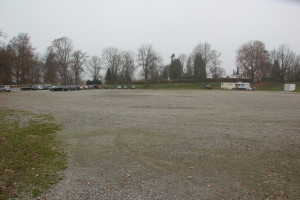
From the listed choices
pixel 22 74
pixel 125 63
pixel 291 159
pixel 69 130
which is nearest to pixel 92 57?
pixel 125 63

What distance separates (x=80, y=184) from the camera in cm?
448

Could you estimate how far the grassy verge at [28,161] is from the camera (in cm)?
427

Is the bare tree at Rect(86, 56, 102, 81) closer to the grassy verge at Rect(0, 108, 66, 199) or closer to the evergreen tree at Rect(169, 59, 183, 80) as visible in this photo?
the evergreen tree at Rect(169, 59, 183, 80)

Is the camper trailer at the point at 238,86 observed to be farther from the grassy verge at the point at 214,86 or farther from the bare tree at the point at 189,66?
the bare tree at the point at 189,66

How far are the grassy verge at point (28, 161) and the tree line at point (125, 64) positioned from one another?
62092 mm

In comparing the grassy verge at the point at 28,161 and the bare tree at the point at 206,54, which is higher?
the bare tree at the point at 206,54

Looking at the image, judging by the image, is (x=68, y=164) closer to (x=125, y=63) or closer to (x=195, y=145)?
(x=195, y=145)

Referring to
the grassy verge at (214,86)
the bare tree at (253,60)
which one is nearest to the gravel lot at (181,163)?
the grassy verge at (214,86)

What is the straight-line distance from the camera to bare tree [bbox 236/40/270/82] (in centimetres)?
7706

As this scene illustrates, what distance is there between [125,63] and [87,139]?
87393mm

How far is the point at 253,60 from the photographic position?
258 feet

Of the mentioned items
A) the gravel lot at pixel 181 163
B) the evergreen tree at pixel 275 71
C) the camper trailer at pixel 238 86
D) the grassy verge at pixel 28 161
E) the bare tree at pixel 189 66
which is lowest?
the gravel lot at pixel 181 163

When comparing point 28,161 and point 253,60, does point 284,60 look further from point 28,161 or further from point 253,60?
point 28,161

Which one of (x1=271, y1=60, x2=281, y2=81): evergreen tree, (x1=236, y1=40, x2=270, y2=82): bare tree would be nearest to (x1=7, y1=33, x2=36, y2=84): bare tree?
(x1=236, y1=40, x2=270, y2=82): bare tree
